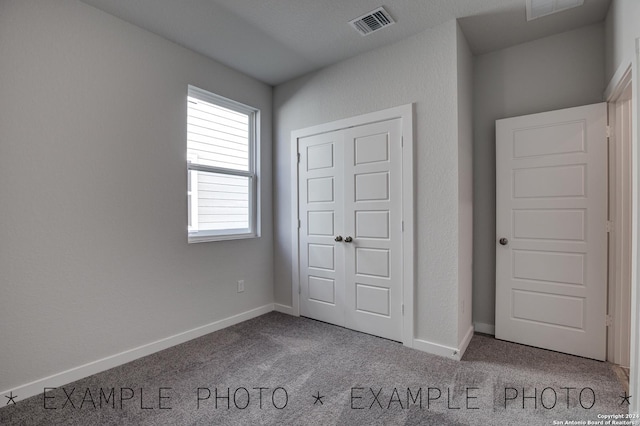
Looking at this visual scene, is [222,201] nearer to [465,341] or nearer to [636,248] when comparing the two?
[465,341]

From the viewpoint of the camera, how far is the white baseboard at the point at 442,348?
248cm

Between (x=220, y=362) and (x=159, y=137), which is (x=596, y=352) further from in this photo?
(x=159, y=137)

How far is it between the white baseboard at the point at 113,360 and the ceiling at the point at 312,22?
2700 millimetres

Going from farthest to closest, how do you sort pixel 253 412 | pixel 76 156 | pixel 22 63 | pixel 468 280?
pixel 468 280
pixel 76 156
pixel 22 63
pixel 253 412

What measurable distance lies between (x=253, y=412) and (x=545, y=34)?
3780mm

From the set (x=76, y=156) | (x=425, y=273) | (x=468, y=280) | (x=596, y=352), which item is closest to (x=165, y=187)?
(x=76, y=156)

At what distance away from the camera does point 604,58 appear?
2.53 meters

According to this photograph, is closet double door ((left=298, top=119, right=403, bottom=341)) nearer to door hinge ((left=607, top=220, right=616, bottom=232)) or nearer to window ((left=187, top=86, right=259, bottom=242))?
window ((left=187, top=86, right=259, bottom=242))

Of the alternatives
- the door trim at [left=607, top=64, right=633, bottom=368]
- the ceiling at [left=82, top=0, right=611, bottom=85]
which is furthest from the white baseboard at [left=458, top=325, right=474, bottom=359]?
the ceiling at [left=82, top=0, right=611, bottom=85]

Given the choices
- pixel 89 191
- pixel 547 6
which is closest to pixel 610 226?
pixel 547 6

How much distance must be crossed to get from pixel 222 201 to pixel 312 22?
6.34 feet

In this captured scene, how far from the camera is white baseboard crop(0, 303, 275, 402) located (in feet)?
6.60

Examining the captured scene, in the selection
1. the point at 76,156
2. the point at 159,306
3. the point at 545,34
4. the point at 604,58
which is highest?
the point at 545,34

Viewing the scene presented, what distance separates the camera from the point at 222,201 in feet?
10.9
